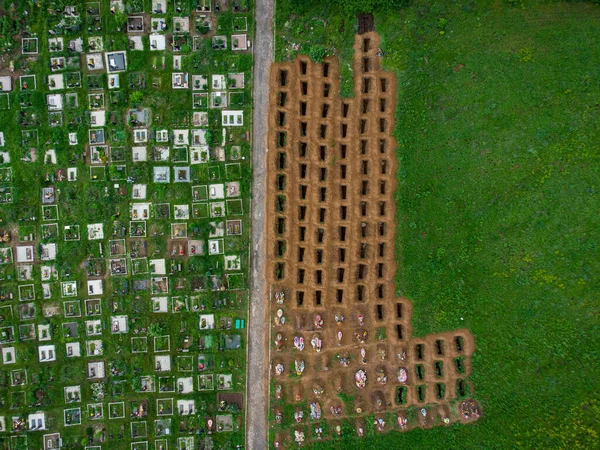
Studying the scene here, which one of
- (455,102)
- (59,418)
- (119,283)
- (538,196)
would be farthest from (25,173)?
(538,196)

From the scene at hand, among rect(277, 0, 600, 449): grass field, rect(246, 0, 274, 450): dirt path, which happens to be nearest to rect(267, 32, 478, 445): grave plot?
rect(246, 0, 274, 450): dirt path

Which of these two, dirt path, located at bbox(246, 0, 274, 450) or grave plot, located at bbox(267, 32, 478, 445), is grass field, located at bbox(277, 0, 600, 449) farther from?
dirt path, located at bbox(246, 0, 274, 450)

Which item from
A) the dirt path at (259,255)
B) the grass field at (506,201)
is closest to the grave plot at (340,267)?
the dirt path at (259,255)

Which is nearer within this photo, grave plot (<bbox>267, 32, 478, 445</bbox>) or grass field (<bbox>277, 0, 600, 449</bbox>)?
grass field (<bbox>277, 0, 600, 449</bbox>)

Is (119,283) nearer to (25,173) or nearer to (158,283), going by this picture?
(158,283)

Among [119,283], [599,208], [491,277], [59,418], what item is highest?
[599,208]

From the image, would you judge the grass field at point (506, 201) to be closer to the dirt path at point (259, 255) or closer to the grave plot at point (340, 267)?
the grave plot at point (340, 267)
